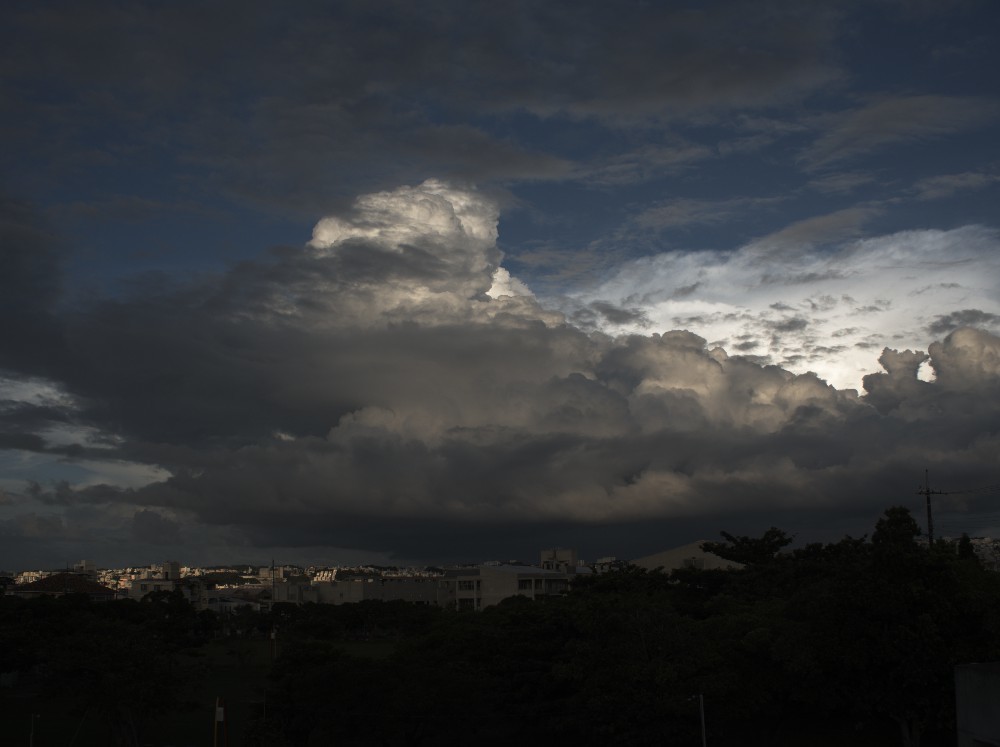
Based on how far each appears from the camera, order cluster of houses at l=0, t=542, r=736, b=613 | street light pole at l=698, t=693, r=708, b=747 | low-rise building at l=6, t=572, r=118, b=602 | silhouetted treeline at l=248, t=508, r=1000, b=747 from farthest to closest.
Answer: low-rise building at l=6, t=572, r=118, b=602
cluster of houses at l=0, t=542, r=736, b=613
street light pole at l=698, t=693, r=708, b=747
silhouetted treeline at l=248, t=508, r=1000, b=747

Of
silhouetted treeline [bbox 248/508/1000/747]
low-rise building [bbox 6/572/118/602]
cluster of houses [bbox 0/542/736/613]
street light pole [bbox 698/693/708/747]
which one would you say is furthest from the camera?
low-rise building [bbox 6/572/118/602]

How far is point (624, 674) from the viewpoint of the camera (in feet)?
131

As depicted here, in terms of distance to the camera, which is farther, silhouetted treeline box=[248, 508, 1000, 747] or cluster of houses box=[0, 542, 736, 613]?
cluster of houses box=[0, 542, 736, 613]

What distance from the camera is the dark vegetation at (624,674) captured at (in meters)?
36.2

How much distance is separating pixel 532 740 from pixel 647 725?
8.00 meters

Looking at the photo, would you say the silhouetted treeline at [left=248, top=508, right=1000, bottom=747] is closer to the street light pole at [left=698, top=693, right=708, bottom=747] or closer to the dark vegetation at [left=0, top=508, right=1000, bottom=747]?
the dark vegetation at [left=0, top=508, right=1000, bottom=747]

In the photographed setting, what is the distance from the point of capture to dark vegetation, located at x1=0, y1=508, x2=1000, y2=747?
3622cm

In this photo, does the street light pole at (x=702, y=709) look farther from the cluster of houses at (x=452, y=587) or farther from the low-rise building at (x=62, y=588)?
→ the low-rise building at (x=62, y=588)

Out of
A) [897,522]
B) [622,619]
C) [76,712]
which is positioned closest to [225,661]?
[76,712]

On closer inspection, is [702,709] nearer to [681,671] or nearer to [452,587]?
[681,671]

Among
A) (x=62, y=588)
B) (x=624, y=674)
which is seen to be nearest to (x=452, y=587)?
(x=62, y=588)

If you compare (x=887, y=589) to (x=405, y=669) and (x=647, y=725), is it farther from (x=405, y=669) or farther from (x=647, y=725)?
(x=405, y=669)

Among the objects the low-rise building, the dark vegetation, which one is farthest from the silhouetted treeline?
the low-rise building

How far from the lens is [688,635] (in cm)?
4203
